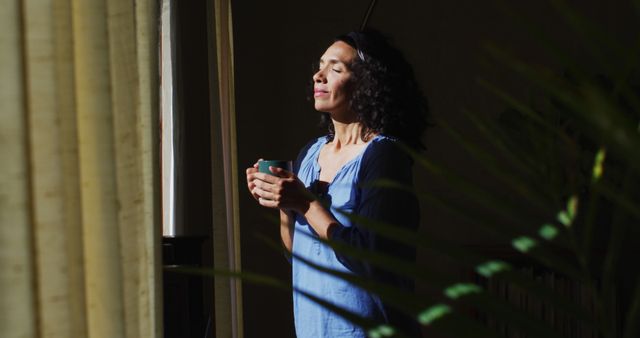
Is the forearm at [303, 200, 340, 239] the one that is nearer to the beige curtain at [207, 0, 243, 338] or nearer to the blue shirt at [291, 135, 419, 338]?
the blue shirt at [291, 135, 419, 338]

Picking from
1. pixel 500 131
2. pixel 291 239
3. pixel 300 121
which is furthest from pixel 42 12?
pixel 300 121

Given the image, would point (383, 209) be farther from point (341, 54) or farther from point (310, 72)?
point (310, 72)

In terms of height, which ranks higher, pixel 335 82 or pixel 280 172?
pixel 335 82

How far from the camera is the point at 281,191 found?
1904mm

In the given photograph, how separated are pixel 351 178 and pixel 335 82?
11.7 inches

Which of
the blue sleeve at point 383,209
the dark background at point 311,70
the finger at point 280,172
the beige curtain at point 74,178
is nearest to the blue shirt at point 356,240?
the blue sleeve at point 383,209

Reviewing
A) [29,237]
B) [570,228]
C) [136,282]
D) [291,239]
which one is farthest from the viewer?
[291,239]

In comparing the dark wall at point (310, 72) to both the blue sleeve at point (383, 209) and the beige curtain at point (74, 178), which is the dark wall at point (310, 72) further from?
the beige curtain at point (74, 178)

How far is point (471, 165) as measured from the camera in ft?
15.4

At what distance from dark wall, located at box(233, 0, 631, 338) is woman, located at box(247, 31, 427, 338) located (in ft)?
7.11

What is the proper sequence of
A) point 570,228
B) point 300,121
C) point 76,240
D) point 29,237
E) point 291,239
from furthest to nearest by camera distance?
point 300,121, point 291,239, point 76,240, point 29,237, point 570,228

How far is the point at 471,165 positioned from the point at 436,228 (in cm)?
39

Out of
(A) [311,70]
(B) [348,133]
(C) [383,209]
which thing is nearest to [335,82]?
(B) [348,133]

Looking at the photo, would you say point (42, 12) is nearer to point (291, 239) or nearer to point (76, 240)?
point (76, 240)
